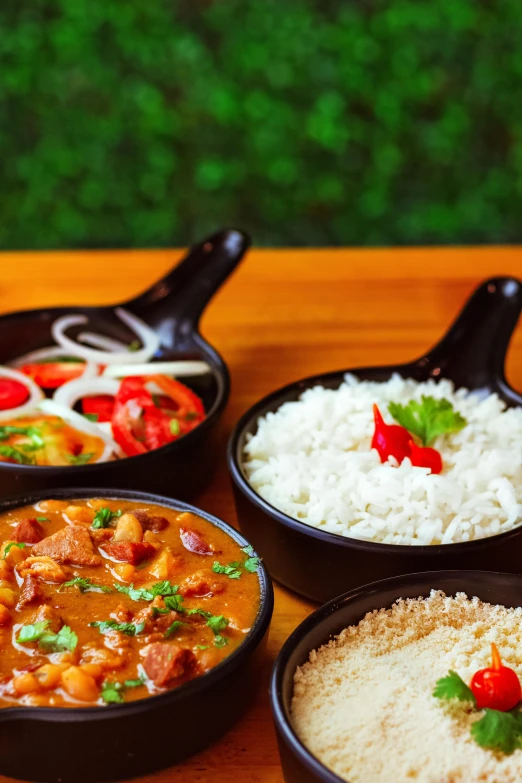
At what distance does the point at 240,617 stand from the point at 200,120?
4905 mm

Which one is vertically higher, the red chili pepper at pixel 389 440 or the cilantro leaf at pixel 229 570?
the red chili pepper at pixel 389 440

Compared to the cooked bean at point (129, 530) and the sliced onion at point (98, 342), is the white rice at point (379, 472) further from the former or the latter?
the sliced onion at point (98, 342)

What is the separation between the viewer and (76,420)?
2531 millimetres

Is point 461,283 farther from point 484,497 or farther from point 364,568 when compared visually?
point 364,568

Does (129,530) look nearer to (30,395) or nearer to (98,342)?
(30,395)

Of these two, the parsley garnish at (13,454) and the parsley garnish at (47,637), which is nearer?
the parsley garnish at (47,637)

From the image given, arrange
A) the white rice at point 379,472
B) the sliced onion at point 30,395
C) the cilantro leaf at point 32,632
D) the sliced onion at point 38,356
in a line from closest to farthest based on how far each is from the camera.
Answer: the cilantro leaf at point 32,632 < the white rice at point 379,472 < the sliced onion at point 30,395 < the sliced onion at point 38,356

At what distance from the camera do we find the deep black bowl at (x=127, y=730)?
1.49 m

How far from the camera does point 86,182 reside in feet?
20.5

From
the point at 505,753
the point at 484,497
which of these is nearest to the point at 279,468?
the point at 484,497

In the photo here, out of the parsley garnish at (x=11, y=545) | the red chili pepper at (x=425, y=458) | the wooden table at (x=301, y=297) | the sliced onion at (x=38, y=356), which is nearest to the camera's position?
the parsley garnish at (x=11, y=545)

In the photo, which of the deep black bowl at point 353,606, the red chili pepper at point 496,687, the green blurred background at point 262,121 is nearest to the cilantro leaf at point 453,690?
the red chili pepper at point 496,687

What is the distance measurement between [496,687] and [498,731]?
0.08 m

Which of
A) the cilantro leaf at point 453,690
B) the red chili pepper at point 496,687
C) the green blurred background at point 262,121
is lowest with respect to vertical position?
the green blurred background at point 262,121
